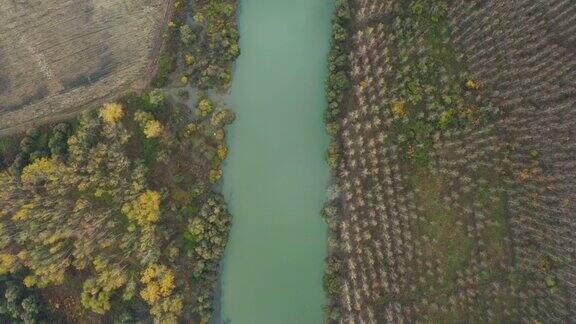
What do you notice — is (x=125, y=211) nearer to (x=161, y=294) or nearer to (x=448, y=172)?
(x=161, y=294)

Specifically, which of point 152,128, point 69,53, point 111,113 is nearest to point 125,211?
point 152,128

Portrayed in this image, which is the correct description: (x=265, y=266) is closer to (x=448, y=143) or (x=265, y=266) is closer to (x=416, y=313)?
(x=416, y=313)

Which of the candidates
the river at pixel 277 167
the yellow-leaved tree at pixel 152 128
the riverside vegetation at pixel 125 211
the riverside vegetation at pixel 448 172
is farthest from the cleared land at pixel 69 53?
the riverside vegetation at pixel 448 172

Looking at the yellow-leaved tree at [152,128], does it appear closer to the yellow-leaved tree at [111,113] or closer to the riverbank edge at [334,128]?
the yellow-leaved tree at [111,113]

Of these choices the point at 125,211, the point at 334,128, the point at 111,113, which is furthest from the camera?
the point at 111,113

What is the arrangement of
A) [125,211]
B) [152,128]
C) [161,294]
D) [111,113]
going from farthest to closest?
→ [111,113] → [152,128] → [125,211] → [161,294]

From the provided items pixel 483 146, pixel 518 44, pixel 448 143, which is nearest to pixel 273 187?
pixel 448 143
